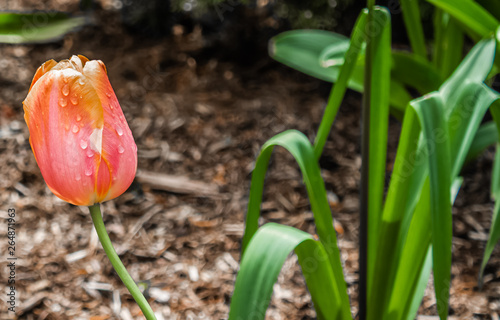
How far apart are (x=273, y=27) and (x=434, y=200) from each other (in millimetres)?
1372

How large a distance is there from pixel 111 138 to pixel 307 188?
33 centimetres

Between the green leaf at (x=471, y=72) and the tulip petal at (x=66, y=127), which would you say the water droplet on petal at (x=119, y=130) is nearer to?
the tulip petal at (x=66, y=127)

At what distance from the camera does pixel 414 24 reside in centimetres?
140

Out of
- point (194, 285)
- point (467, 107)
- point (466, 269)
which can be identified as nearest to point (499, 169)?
point (466, 269)

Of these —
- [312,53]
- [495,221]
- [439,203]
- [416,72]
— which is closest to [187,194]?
[312,53]

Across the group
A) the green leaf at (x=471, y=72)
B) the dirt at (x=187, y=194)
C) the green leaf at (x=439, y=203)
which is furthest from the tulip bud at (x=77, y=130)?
the dirt at (x=187, y=194)

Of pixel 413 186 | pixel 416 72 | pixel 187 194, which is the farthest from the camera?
pixel 187 194

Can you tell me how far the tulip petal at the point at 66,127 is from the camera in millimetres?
507

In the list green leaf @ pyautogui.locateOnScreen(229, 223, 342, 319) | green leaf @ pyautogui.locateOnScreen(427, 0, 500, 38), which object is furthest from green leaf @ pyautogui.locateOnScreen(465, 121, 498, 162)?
green leaf @ pyautogui.locateOnScreen(229, 223, 342, 319)

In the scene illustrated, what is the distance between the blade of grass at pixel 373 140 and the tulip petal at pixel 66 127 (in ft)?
1.39

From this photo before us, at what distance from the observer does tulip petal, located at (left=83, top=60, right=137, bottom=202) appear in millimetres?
524

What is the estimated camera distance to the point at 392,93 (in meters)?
1.37

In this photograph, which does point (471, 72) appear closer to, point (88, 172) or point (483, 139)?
point (483, 139)

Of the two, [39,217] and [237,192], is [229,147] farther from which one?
[39,217]
